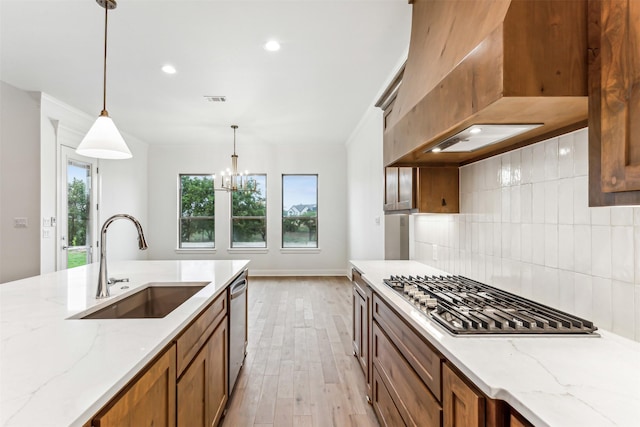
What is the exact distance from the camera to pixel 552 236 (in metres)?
1.49

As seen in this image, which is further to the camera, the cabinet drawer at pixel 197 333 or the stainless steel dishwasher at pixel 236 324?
the stainless steel dishwasher at pixel 236 324

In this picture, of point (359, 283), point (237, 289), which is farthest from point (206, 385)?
point (359, 283)

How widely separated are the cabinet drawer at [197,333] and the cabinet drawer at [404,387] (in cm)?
98

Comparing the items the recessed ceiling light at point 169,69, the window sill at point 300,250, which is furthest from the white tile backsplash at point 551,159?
the window sill at point 300,250

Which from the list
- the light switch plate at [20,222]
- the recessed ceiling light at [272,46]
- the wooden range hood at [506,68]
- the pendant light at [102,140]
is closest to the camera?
the wooden range hood at [506,68]

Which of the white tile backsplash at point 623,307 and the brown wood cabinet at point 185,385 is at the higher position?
the white tile backsplash at point 623,307

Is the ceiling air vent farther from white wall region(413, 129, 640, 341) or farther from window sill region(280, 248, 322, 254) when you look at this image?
window sill region(280, 248, 322, 254)

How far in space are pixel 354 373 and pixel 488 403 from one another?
2078mm

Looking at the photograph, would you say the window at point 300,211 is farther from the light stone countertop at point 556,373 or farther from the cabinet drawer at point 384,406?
the light stone countertop at point 556,373

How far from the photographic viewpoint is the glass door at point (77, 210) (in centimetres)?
457

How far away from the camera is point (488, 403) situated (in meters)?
0.86

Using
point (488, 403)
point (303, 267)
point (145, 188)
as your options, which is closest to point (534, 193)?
point (488, 403)

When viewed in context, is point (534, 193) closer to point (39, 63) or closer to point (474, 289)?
point (474, 289)

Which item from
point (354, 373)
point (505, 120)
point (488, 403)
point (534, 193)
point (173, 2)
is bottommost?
point (354, 373)
